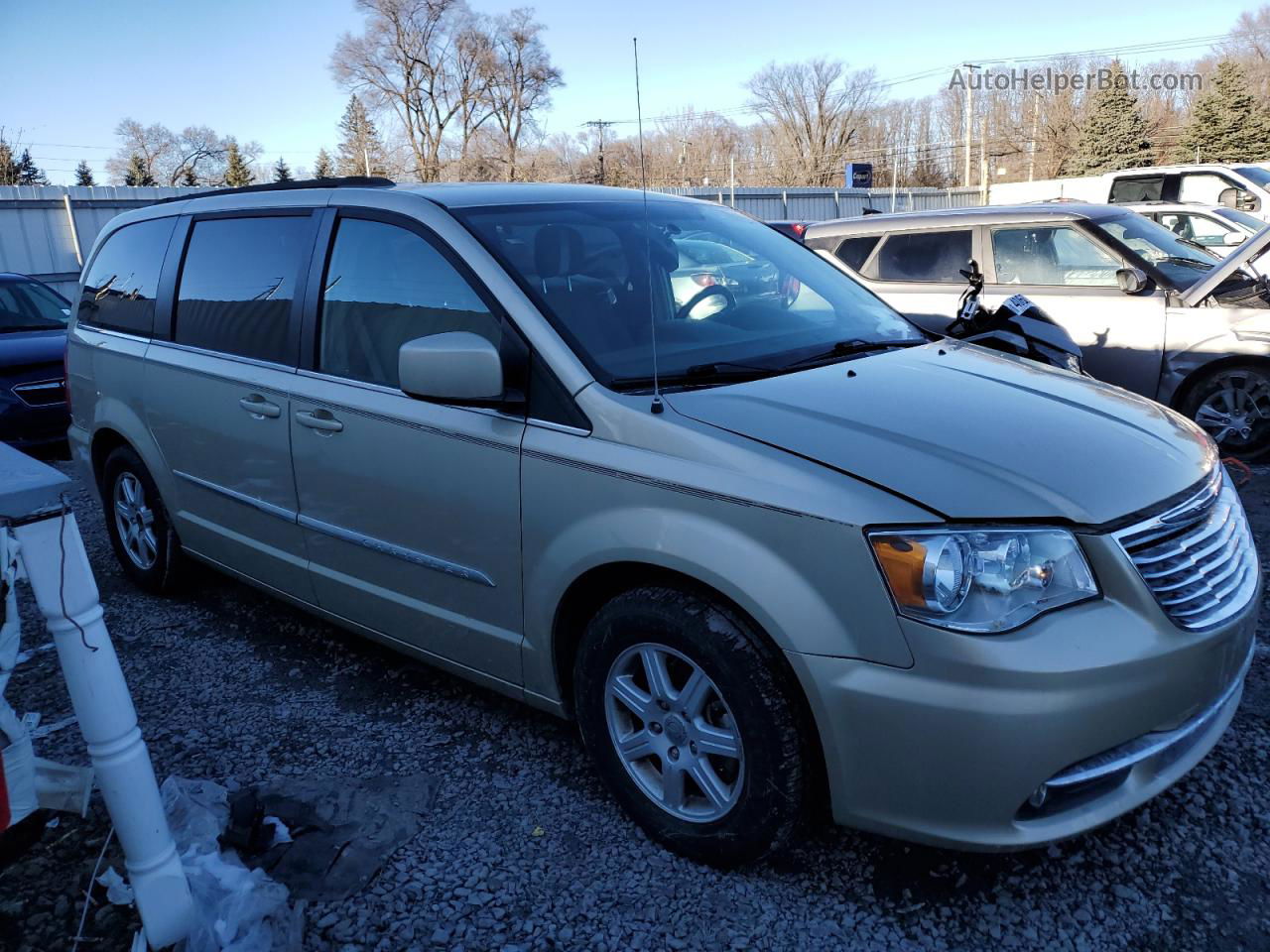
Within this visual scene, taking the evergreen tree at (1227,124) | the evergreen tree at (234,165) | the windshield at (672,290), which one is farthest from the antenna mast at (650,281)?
the evergreen tree at (234,165)

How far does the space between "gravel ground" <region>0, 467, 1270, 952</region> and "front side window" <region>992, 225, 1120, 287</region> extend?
4.12 m

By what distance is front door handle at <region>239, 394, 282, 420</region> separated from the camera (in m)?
3.39

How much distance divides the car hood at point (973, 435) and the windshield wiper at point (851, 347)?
0.23ft

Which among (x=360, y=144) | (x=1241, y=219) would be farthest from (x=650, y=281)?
(x=360, y=144)

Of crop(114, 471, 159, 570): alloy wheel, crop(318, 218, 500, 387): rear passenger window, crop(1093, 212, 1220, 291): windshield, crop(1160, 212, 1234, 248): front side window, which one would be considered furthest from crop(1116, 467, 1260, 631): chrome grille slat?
crop(1160, 212, 1234, 248): front side window

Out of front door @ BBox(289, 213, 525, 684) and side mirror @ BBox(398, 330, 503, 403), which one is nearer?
side mirror @ BBox(398, 330, 503, 403)

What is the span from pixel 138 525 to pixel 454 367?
9.20 ft

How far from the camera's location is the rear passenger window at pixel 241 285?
11.4 ft

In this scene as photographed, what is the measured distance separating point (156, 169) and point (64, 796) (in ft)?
193

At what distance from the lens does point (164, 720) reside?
3377 mm

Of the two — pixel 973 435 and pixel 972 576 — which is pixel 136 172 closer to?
pixel 973 435

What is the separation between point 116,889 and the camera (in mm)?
2270

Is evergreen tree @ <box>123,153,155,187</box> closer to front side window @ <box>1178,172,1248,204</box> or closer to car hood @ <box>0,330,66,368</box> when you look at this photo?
car hood @ <box>0,330,66,368</box>
